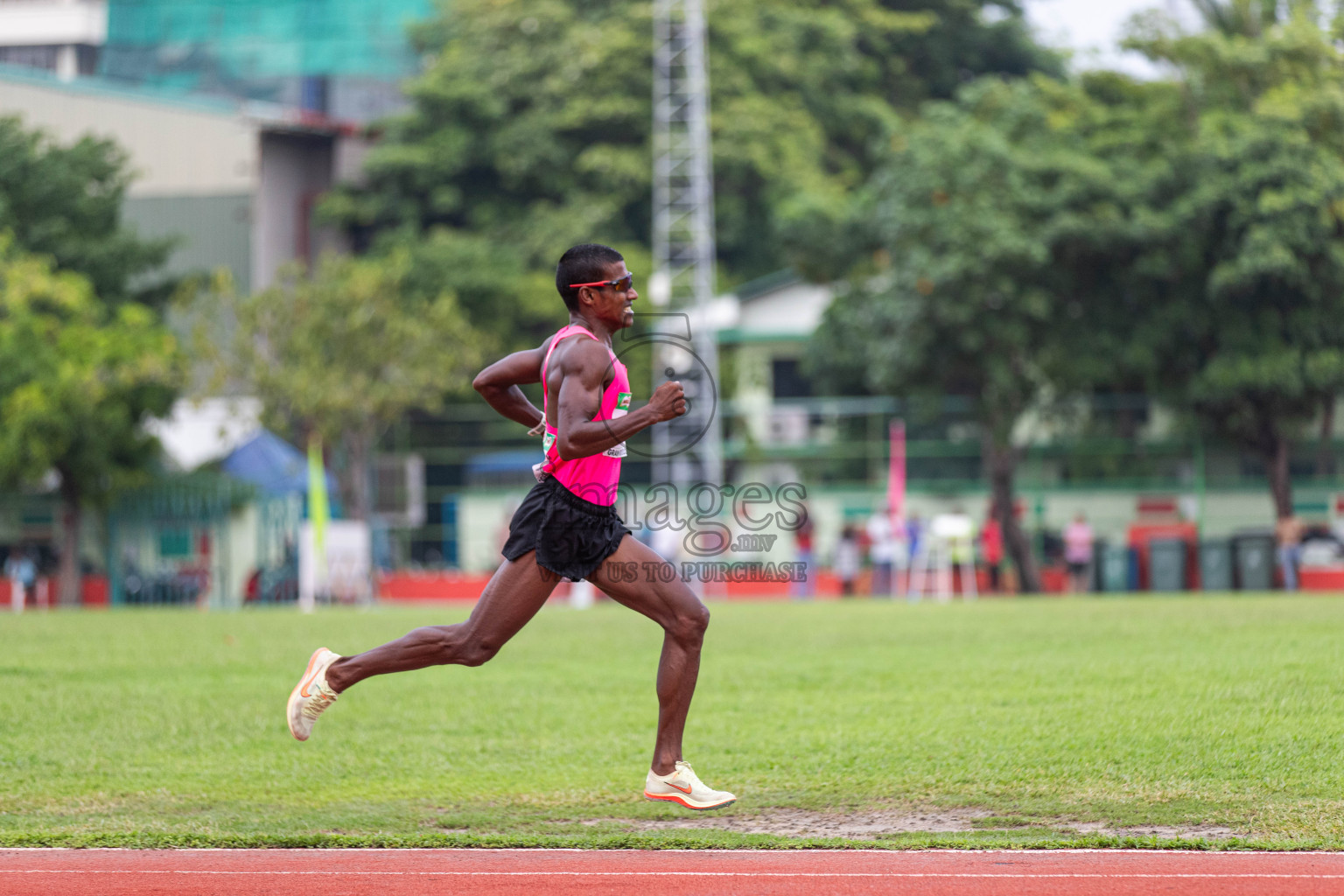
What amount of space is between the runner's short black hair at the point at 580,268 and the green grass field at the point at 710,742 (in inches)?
99.3

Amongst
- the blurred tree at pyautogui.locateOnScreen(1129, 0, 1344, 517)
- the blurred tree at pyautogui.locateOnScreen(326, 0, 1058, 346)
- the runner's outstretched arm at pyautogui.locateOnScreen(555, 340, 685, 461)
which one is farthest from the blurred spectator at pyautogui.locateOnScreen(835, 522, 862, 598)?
the runner's outstretched arm at pyautogui.locateOnScreen(555, 340, 685, 461)

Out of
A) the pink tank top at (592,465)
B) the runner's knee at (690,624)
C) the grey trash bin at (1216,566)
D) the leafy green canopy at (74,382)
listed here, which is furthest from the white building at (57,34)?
the runner's knee at (690,624)

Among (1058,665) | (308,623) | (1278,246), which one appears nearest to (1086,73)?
(1278,246)

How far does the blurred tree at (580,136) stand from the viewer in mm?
47062

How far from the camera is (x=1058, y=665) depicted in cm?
1355

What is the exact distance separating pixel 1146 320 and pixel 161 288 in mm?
24164

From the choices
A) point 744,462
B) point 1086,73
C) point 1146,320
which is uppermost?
point 1086,73

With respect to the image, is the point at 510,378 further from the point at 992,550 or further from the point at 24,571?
the point at 24,571

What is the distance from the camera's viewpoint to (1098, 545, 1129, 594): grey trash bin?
31594 millimetres

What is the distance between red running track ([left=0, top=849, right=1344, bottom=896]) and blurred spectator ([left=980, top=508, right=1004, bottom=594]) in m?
26.5

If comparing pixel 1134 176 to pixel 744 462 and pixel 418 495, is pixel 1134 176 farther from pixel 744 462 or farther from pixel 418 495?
pixel 418 495

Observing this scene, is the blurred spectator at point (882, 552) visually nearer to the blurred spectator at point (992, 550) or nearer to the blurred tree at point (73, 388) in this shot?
the blurred spectator at point (992, 550)

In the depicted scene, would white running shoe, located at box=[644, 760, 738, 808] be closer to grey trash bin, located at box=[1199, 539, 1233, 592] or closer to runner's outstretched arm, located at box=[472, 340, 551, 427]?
runner's outstretched arm, located at box=[472, 340, 551, 427]

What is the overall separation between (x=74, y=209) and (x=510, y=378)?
35.0 m
